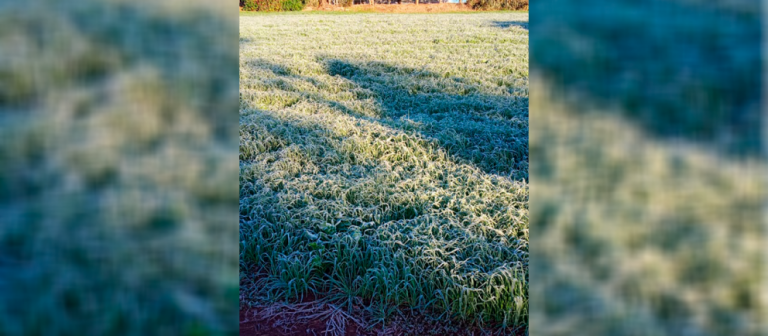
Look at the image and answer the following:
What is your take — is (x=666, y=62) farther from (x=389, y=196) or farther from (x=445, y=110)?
(x=445, y=110)

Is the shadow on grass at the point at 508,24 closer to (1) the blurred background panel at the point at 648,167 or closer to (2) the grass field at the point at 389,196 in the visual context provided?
(2) the grass field at the point at 389,196

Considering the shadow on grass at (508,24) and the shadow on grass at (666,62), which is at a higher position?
the shadow on grass at (508,24)

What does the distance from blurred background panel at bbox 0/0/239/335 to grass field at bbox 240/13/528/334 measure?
4.28 ft

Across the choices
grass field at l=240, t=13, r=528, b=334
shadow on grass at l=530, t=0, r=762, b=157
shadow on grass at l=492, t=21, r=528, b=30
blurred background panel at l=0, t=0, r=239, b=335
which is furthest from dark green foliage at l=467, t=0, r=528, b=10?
blurred background panel at l=0, t=0, r=239, b=335

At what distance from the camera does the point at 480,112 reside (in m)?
5.11

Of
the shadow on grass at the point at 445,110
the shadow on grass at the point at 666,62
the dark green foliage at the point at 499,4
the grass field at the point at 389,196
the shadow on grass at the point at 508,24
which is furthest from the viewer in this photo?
the dark green foliage at the point at 499,4

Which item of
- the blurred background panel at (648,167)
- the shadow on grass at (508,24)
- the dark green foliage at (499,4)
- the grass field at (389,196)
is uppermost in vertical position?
the dark green foliage at (499,4)

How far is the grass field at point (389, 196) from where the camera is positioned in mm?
2127

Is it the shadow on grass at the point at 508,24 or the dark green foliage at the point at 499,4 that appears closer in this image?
the shadow on grass at the point at 508,24

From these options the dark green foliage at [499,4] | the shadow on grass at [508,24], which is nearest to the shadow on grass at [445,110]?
the shadow on grass at [508,24]

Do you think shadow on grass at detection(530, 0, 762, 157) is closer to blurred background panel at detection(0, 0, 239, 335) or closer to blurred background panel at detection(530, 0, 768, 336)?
blurred background panel at detection(530, 0, 768, 336)

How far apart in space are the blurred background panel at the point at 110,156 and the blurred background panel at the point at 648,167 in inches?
20.0

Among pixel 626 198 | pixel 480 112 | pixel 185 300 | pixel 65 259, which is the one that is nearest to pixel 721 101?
pixel 626 198

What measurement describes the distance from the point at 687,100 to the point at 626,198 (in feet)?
0.56
